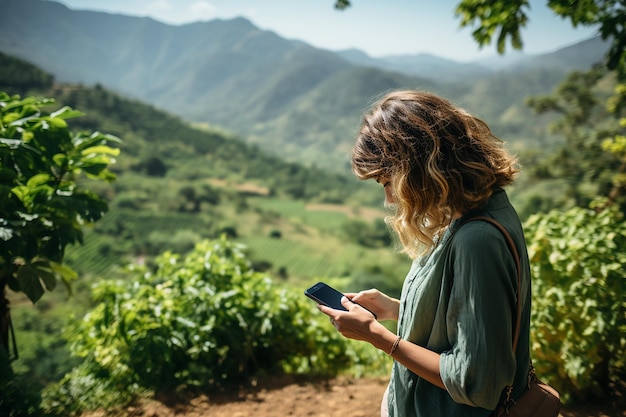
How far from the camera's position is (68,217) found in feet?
6.98

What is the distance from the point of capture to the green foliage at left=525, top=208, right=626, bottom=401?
1985 mm

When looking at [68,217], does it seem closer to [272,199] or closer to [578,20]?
[578,20]

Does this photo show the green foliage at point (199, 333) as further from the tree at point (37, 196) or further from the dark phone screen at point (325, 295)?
the dark phone screen at point (325, 295)

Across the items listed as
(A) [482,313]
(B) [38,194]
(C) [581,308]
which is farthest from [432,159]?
(B) [38,194]

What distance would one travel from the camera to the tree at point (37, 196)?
1.92 m

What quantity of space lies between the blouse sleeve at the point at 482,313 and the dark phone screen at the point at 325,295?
443 millimetres

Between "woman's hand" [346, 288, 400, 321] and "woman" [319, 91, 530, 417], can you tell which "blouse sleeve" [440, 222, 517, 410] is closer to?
"woman" [319, 91, 530, 417]

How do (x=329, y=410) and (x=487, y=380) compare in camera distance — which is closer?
(x=487, y=380)

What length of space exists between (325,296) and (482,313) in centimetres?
57

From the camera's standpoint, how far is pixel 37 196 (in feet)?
6.56

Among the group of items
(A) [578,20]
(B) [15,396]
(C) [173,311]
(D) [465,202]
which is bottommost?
(B) [15,396]

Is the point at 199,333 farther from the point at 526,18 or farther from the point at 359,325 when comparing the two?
the point at 526,18

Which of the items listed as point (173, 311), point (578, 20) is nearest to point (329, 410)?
point (173, 311)

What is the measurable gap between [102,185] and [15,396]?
268 ft
